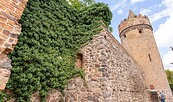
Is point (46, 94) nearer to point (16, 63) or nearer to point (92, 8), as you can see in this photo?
point (16, 63)

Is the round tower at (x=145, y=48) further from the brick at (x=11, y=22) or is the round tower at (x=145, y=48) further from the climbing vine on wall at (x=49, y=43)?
the brick at (x=11, y=22)

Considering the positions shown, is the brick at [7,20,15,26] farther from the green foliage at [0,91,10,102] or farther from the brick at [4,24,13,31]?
the green foliage at [0,91,10,102]

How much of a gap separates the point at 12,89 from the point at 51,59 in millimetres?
1174

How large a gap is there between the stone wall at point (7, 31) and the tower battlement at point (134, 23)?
12.7m

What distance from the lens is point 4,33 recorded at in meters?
1.79

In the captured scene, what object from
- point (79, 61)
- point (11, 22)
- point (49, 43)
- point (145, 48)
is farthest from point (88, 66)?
point (145, 48)

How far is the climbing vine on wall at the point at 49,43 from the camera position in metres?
2.61

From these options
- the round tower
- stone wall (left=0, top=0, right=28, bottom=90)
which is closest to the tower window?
stone wall (left=0, top=0, right=28, bottom=90)

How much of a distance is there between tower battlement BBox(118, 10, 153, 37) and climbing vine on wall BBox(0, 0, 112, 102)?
8.49 metres

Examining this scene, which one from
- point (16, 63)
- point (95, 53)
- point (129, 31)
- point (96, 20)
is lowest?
→ point (16, 63)

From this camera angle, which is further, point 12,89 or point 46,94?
point 46,94

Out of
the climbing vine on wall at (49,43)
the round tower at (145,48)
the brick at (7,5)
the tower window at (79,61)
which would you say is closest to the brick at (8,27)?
the brick at (7,5)

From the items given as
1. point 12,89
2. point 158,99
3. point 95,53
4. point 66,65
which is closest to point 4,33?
point 12,89

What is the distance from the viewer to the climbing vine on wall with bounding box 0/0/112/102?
261 centimetres
